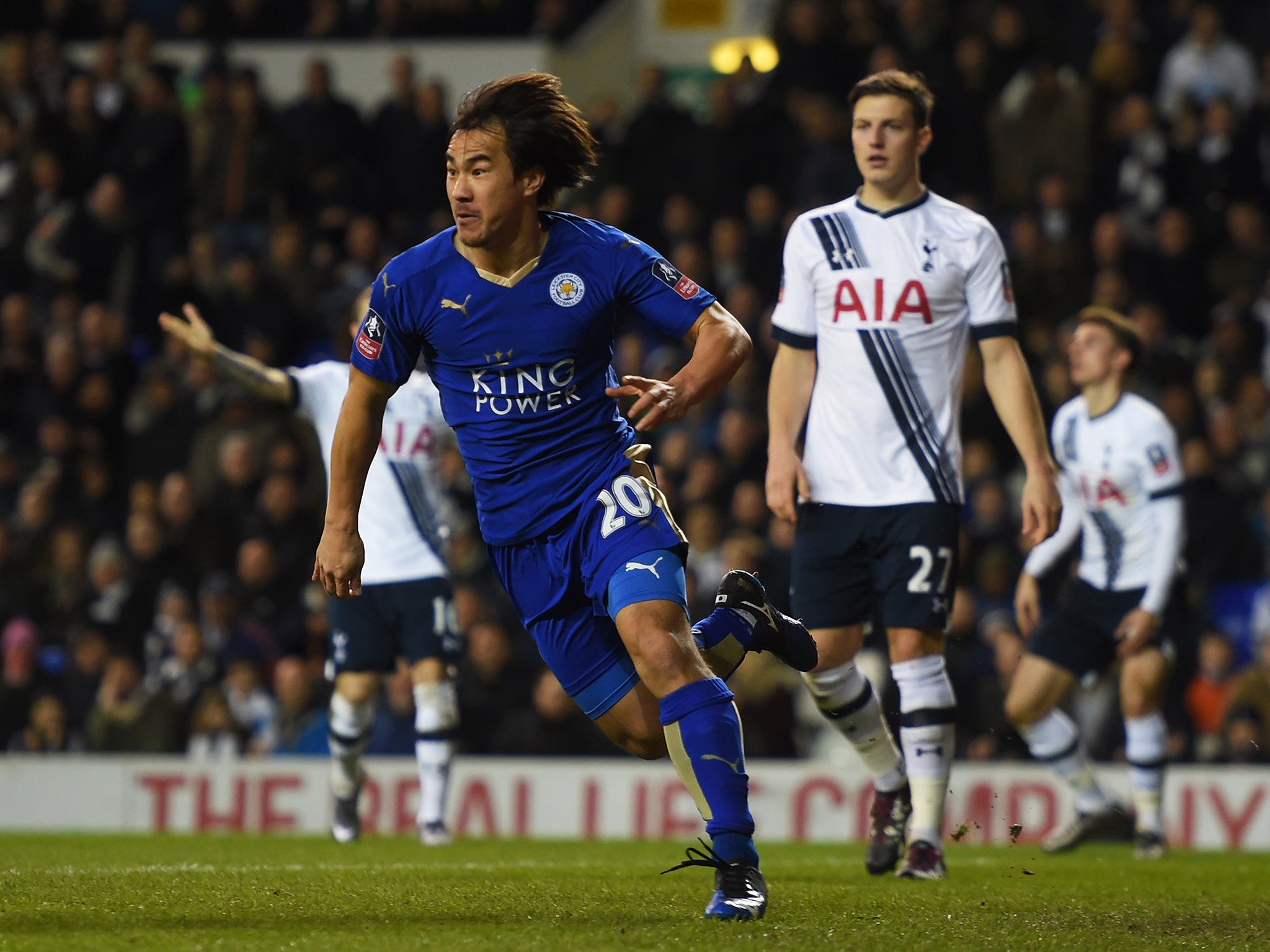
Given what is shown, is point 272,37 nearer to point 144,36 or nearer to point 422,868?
point 144,36

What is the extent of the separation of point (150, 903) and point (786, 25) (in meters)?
11.6

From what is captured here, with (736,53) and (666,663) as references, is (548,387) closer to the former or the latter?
(666,663)

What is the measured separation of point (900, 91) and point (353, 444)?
2.74 meters

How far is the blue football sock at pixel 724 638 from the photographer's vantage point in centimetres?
518

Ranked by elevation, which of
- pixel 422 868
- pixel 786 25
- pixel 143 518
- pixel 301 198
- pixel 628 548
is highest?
pixel 786 25

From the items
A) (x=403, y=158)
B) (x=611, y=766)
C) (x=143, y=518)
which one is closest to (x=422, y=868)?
(x=611, y=766)

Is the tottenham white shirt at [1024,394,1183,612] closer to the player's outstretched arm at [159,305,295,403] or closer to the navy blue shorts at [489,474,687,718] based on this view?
the player's outstretched arm at [159,305,295,403]

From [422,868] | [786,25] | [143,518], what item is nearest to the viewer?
[422,868]

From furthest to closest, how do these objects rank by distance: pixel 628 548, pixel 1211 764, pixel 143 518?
pixel 143 518 → pixel 1211 764 → pixel 628 548

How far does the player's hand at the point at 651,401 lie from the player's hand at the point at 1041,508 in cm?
210

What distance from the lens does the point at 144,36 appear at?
16.1 m

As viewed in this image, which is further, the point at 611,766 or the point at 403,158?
the point at 403,158

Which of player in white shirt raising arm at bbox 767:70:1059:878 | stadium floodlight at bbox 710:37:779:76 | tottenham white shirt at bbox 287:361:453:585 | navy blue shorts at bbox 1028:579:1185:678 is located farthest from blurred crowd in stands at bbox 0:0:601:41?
player in white shirt raising arm at bbox 767:70:1059:878

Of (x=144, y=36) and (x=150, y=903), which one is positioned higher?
(x=144, y=36)
